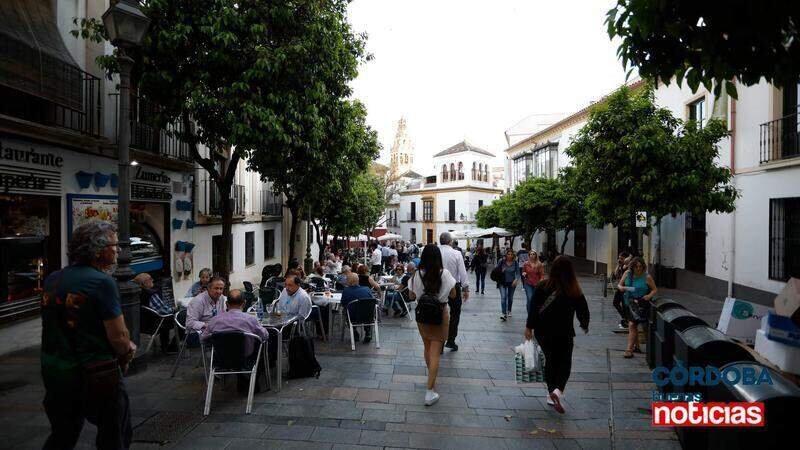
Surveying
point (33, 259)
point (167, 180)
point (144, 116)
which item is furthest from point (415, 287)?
point (167, 180)

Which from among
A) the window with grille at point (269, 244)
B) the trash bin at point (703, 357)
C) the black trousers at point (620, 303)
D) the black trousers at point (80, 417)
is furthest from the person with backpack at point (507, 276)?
the window with grille at point (269, 244)

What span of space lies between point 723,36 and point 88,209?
969cm

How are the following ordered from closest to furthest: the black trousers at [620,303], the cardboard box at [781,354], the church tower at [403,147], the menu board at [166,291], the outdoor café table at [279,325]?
the cardboard box at [781,354]
the outdoor café table at [279,325]
the menu board at [166,291]
the black trousers at [620,303]
the church tower at [403,147]

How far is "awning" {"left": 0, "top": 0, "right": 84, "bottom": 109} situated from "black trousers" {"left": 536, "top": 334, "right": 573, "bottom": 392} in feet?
26.5

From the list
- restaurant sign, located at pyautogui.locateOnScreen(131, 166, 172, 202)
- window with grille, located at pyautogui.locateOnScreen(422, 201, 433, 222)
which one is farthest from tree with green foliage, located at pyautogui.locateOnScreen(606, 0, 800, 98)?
window with grille, located at pyautogui.locateOnScreen(422, 201, 433, 222)

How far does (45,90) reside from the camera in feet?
23.2

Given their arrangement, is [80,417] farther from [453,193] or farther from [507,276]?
[453,193]

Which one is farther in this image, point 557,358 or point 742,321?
point 742,321

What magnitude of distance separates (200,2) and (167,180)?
4634 millimetres

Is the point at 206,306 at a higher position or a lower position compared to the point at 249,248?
lower

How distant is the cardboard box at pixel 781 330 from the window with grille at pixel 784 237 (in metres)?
7.64

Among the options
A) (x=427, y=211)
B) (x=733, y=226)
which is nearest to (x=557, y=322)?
(x=733, y=226)

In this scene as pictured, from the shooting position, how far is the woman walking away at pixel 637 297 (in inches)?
277

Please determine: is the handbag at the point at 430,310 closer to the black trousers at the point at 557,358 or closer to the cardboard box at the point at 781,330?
the black trousers at the point at 557,358
